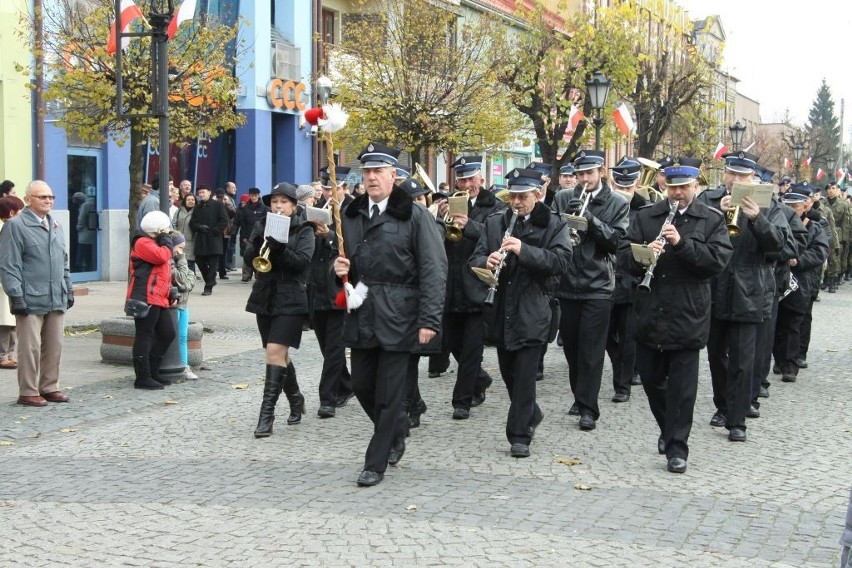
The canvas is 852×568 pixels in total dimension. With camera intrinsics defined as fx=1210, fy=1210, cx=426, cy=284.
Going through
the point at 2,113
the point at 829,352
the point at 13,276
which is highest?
the point at 2,113

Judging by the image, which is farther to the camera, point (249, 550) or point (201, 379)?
point (201, 379)

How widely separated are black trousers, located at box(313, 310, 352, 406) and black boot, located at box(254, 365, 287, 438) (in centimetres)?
85

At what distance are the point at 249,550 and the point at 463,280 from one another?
4282mm

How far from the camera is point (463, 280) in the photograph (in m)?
9.71

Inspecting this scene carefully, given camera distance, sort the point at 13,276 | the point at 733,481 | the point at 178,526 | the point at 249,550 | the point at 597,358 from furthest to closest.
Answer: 1. the point at 13,276
2. the point at 597,358
3. the point at 733,481
4. the point at 178,526
5. the point at 249,550

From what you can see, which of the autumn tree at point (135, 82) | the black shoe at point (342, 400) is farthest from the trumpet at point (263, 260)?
the autumn tree at point (135, 82)

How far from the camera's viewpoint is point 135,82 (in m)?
14.5

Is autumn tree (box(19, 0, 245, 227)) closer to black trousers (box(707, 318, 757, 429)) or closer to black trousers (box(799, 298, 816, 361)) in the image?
black trousers (box(799, 298, 816, 361))

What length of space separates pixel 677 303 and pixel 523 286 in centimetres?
101

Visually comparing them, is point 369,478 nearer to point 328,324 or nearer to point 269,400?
point 269,400

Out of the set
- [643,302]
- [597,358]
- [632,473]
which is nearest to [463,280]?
[597,358]

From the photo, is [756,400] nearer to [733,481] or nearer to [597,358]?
[597,358]

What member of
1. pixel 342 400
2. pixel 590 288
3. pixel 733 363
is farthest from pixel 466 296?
pixel 733 363

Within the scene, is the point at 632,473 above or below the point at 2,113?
below
